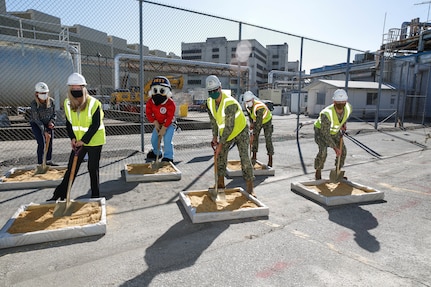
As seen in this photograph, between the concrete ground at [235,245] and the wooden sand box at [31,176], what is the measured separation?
0.37 metres

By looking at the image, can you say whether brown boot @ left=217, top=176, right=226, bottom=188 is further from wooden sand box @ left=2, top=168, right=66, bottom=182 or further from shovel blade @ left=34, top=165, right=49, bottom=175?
shovel blade @ left=34, top=165, right=49, bottom=175

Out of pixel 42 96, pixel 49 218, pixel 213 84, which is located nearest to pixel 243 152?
pixel 213 84

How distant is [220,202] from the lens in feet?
14.4

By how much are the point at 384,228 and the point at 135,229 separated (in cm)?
311

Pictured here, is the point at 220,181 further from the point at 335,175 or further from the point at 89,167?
the point at 335,175

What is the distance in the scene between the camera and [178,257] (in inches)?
118

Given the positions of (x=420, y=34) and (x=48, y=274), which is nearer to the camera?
(x=48, y=274)

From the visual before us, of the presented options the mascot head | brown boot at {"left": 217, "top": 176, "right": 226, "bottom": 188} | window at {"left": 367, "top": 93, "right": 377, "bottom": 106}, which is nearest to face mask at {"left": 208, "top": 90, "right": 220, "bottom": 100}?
brown boot at {"left": 217, "top": 176, "right": 226, "bottom": 188}

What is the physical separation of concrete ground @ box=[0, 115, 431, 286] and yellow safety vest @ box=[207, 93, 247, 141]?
4.08 feet

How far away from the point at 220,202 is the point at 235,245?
45.8 inches

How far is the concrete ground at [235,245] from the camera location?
2.65 metres

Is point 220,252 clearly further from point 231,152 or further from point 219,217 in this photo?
point 231,152

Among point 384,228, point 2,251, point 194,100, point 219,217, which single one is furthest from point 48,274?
point 194,100

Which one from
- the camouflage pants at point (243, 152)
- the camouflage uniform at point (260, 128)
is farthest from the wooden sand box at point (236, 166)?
the camouflage pants at point (243, 152)
